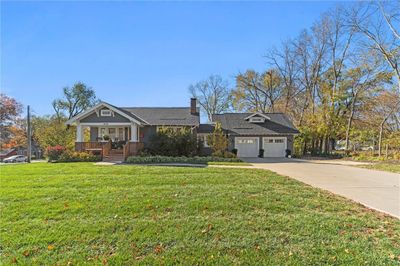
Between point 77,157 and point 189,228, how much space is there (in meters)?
15.7

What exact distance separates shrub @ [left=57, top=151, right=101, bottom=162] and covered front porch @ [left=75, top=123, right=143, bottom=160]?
37.3 inches

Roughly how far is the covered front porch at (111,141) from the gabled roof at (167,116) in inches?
111

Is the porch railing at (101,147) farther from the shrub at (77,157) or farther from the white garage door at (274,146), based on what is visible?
the white garage door at (274,146)

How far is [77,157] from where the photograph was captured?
1783 cm

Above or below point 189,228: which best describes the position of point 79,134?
above

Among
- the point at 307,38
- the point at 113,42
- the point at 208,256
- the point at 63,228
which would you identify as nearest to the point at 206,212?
the point at 208,256

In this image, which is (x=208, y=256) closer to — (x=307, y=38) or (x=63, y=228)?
(x=63, y=228)

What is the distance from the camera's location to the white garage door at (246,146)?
26.2 m

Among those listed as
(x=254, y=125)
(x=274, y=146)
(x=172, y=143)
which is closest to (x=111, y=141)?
(x=172, y=143)

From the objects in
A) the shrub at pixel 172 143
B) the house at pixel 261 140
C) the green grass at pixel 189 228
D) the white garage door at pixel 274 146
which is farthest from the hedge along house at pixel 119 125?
the green grass at pixel 189 228

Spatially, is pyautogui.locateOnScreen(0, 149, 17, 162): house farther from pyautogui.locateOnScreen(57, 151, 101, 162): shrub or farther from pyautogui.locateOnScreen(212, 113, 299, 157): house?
pyautogui.locateOnScreen(212, 113, 299, 157): house

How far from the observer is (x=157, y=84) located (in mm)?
22562

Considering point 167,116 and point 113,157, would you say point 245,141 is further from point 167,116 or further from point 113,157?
point 113,157

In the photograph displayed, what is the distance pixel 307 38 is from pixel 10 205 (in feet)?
108
